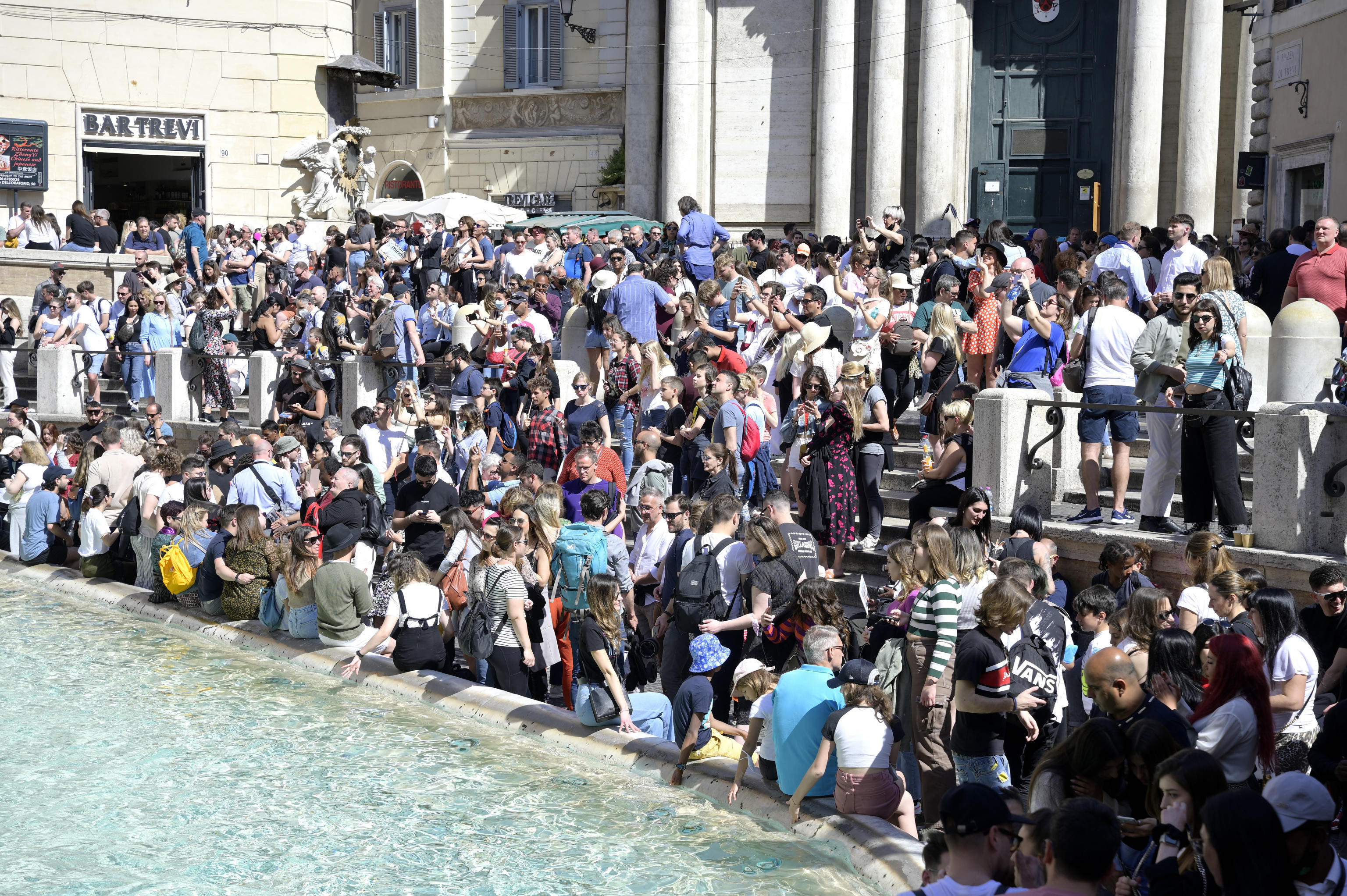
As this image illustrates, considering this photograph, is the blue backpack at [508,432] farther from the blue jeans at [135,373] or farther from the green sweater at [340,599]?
the blue jeans at [135,373]

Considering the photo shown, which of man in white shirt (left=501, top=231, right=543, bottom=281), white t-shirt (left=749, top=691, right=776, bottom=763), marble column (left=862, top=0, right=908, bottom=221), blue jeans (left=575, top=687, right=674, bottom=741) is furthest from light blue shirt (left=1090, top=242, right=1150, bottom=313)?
marble column (left=862, top=0, right=908, bottom=221)

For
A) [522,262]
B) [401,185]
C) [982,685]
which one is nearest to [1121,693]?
[982,685]

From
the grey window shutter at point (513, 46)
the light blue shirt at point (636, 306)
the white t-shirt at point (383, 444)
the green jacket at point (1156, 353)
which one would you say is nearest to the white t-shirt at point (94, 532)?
the white t-shirt at point (383, 444)

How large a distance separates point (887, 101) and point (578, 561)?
58.3 feet

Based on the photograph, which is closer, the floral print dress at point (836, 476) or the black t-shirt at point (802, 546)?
the black t-shirt at point (802, 546)

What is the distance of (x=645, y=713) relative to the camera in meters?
9.63

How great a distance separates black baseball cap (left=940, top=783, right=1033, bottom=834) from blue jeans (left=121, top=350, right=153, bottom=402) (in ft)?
57.2

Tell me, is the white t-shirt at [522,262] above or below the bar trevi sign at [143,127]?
below

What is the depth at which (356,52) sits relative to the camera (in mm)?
35719

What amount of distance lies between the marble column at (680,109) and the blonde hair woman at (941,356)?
52.0 ft

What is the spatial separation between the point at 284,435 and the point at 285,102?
16864 mm

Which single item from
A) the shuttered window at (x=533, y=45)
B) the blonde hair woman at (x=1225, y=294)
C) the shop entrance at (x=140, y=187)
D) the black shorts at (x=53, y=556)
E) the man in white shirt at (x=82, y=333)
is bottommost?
the black shorts at (x=53, y=556)

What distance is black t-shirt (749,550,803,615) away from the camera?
29.9 ft

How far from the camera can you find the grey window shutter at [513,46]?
3262 cm
